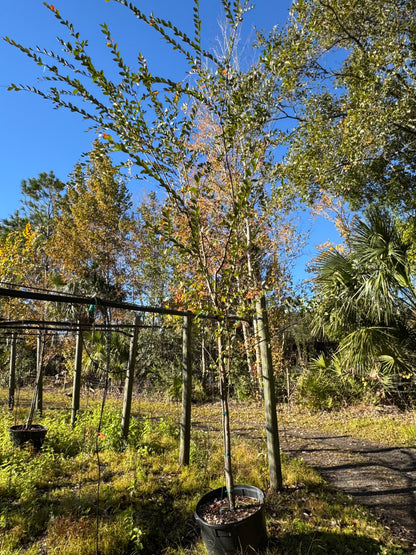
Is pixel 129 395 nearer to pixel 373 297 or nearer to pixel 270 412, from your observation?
pixel 270 412

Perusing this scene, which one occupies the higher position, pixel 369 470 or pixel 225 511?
pixel 225 511

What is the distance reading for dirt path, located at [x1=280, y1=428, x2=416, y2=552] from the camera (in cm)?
321

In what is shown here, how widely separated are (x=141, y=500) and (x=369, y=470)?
10.2 ft

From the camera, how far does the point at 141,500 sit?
3.35 meters

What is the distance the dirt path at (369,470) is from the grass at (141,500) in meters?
0.27

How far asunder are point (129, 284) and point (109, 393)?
4.20 m

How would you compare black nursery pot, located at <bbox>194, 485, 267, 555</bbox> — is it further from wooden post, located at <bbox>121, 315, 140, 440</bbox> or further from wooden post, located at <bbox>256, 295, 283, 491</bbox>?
wooden post, located at <bbox>121, 315, 140, 440</bbox>

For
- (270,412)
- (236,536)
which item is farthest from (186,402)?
(236,536)

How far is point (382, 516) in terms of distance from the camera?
124 inches

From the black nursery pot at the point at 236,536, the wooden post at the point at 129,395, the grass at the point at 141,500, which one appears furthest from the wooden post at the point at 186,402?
the black nursery pot at the point at 236,536

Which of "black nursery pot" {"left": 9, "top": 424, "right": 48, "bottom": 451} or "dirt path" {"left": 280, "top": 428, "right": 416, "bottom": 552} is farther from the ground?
"black nursery pot" {"left": 9, "top": 424, "right": 48, "bottom": 451}

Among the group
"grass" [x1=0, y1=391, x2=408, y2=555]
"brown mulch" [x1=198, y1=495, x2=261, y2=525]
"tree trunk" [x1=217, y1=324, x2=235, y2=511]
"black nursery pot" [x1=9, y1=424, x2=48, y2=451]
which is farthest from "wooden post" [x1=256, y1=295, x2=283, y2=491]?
"black nursery pot" [x1=9, y1=424, x2=48, y2=451]

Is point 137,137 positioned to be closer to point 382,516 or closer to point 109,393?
point 382,516

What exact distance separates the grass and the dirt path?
273 millimetres
